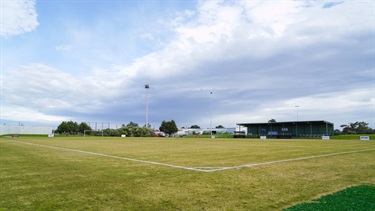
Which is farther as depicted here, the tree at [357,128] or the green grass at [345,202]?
the tree at [357,128]

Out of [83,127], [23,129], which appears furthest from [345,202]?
[83,127]

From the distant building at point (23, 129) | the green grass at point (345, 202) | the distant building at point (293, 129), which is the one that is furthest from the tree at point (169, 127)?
the green grass at point (345, 202)

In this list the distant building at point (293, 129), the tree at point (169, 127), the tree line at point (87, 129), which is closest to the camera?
the distant building at point (293, 129)

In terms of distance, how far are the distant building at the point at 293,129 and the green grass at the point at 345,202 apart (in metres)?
83.3

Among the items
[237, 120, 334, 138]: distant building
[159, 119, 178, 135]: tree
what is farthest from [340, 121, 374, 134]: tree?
[159, 119, 178, 135]: tree

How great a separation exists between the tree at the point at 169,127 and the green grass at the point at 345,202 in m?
145

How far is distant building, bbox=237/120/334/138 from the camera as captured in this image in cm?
8719

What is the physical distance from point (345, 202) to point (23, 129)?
422 ft

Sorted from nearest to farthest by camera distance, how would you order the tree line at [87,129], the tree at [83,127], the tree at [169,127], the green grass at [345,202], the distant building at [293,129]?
the green grass at [345,202], the distant building at [293,129], the tree line at [87,129], the tree at [83,127], the tree at [169,127]

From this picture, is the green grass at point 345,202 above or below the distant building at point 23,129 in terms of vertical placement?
above

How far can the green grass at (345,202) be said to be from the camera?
506 cm

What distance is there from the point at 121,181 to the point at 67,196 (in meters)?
1.91

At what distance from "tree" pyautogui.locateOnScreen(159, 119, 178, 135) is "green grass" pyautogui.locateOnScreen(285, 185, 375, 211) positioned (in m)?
145

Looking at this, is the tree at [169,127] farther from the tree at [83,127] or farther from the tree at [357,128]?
the tree at [357,128]
